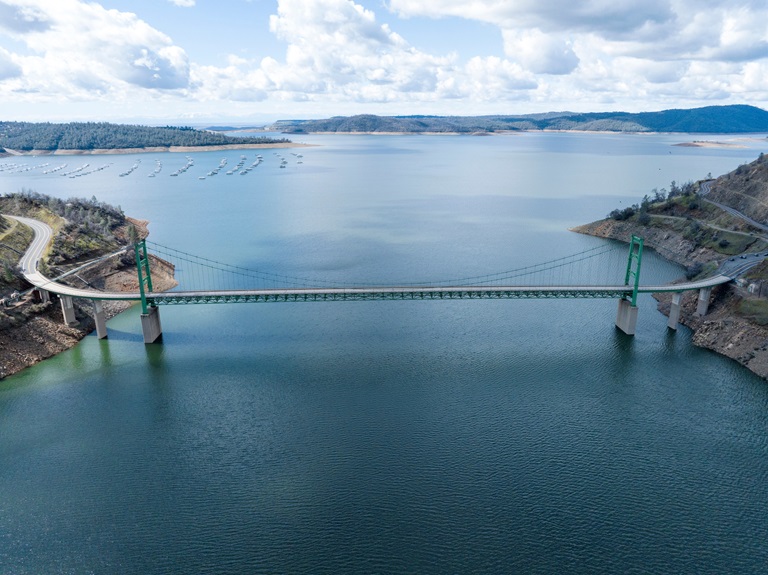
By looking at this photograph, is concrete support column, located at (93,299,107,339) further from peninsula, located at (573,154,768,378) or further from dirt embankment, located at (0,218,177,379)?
peninsula, located at (573,154,768,378)

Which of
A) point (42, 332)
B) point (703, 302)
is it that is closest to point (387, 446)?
point (42, 332)

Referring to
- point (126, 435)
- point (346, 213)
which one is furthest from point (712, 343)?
point (346, 213)

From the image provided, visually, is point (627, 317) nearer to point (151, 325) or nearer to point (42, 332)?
point (151, 325)

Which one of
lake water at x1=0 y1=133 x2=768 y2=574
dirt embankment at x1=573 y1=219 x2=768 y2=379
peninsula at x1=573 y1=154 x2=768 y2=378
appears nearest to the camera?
lake water at x1=0 y1=133 x2=768 y2=574

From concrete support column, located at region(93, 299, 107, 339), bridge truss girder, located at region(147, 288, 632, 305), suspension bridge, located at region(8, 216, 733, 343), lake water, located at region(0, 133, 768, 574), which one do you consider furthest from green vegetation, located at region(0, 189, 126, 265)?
bridge truss girder, located at region(147, 288, 632, 305)

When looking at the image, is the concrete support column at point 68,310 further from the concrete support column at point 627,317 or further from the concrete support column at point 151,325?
the concrete support column at point 627,317

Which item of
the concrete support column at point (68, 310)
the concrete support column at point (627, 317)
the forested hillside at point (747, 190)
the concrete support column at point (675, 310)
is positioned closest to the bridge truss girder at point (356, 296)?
the concrete support column at point (627, 317)
